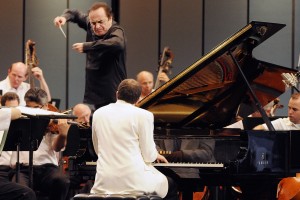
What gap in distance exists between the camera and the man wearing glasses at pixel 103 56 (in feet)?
21.2

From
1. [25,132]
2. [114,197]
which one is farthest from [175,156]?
[25,132]

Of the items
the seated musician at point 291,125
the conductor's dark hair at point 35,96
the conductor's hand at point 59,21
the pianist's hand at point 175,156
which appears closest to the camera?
the pianist's hand at point 175,156

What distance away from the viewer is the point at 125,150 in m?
5.49

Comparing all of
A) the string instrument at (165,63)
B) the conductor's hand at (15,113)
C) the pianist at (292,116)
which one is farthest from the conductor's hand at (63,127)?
the string instrument at (165,63)

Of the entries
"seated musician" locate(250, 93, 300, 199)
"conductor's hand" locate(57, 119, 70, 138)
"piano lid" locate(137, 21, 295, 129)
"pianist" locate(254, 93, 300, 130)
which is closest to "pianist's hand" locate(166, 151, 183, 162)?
"piano lid" locate(137, 21, 295, 129)

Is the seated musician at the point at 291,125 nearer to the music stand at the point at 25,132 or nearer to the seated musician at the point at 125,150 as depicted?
the seated musician at the point at 125,150

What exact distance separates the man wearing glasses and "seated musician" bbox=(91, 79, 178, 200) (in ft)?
3.42

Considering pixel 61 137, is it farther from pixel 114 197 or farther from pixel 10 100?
pixel 114 197

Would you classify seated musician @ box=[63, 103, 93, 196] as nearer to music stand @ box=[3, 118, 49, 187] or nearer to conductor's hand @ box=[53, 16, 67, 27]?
music stand @ box=[3, 118, 49, 187]

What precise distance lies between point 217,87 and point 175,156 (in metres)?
0.70

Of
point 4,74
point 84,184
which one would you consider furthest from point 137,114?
point 4,74

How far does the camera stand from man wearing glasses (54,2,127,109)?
6477 mm

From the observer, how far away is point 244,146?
597cm

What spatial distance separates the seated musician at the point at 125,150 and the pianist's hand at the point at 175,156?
633 mm
